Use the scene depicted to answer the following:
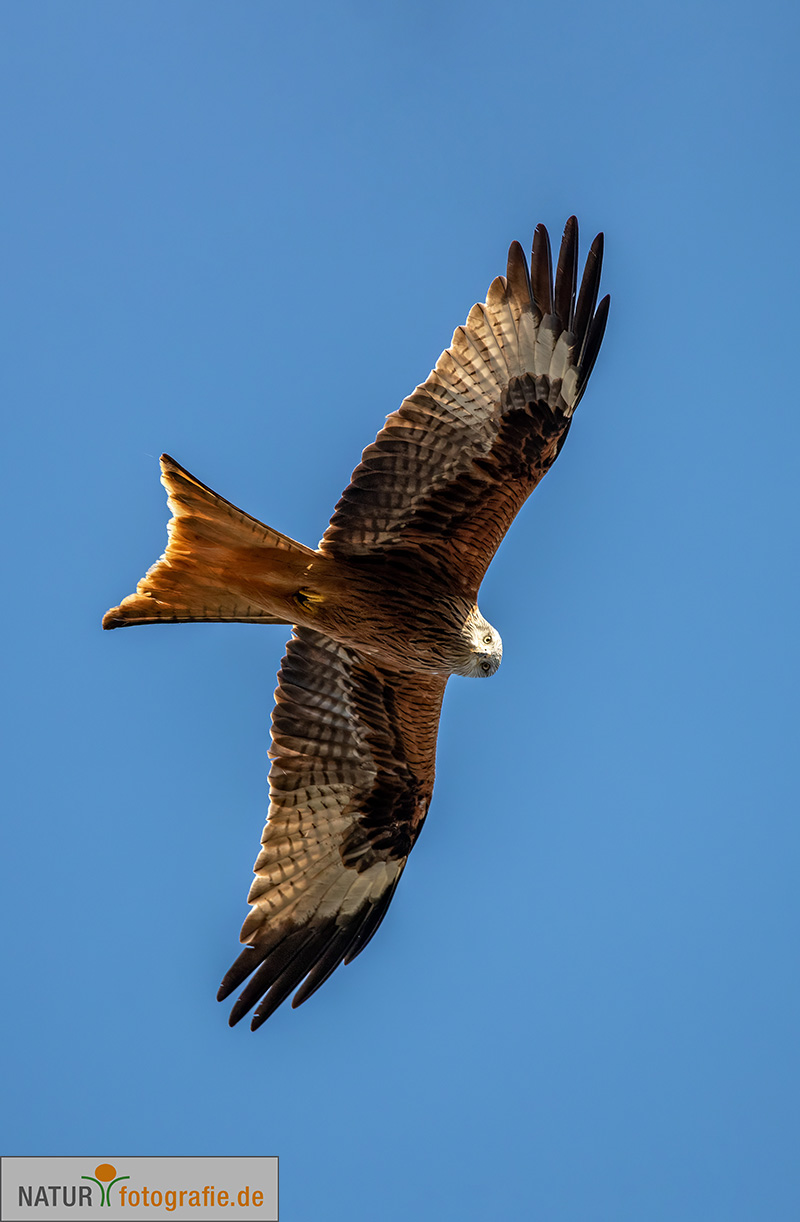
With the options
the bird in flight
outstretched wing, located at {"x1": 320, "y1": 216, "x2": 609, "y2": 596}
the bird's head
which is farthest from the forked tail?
the bird's head

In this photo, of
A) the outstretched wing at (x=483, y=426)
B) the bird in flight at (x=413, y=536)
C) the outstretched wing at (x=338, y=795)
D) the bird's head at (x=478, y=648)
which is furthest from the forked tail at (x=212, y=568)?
the outstretched wing at (x=338, y=795)

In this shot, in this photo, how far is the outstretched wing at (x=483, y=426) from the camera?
699cm

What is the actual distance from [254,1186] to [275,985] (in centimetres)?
227

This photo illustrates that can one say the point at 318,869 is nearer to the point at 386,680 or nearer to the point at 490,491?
the point at 386,680

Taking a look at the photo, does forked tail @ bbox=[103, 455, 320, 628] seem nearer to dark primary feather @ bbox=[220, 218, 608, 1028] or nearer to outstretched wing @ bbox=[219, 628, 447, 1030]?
dark primary feather @ bbox=[220, 218, 608, 1028]

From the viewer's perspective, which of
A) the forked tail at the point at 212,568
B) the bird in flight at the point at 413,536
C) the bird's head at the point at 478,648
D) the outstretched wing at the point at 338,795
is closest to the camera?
the forked tail at the point at 212,568

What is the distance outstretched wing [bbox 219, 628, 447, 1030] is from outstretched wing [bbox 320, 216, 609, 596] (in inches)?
43.3

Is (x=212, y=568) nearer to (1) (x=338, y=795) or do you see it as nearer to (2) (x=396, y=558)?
(2) (x=396, y=558)

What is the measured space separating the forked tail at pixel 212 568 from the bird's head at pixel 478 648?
88 centimetres

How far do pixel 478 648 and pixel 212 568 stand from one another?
4.69 feet

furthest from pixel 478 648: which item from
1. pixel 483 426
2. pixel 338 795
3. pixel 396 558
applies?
pixel 338 795

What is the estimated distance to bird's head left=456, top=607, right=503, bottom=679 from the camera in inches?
284

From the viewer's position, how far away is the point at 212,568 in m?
6.93

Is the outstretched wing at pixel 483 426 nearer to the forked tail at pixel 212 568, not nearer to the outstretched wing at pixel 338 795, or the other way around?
the forked tail at pixel 212 568
